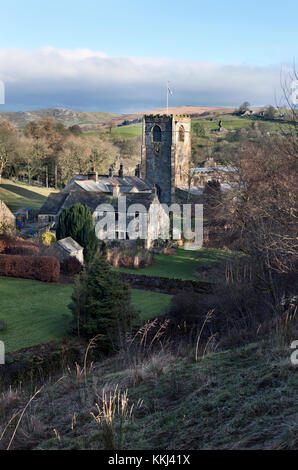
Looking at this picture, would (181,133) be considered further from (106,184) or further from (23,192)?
(23,192)

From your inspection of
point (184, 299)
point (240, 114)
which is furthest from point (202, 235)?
point (240, 114)

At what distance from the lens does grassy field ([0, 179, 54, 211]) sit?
54.8 meters

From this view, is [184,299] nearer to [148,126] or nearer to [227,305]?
[227,305]

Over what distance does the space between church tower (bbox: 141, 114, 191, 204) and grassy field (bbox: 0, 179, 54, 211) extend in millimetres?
14585

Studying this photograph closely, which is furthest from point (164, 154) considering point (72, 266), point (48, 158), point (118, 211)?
point (72, 266)

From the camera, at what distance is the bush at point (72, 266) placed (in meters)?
27.4

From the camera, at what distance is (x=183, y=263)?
33.0 m

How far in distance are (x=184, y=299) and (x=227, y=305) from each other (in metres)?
3.17

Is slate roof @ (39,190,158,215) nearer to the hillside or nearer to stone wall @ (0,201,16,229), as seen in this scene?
stone wall @ (0,201,16,229)

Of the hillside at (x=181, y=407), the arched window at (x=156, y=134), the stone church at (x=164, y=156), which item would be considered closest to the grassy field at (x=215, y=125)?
the stone church at (x=164, y=156)

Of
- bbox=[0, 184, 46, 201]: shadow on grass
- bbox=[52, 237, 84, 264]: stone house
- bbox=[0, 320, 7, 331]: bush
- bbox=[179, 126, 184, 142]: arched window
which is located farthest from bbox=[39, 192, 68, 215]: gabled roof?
bbox=[179, 126, 184, 142]: arched window

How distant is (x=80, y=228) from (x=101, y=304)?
1452cm

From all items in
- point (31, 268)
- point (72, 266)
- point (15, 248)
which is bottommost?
point (72, 266)

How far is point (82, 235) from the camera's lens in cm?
3069
